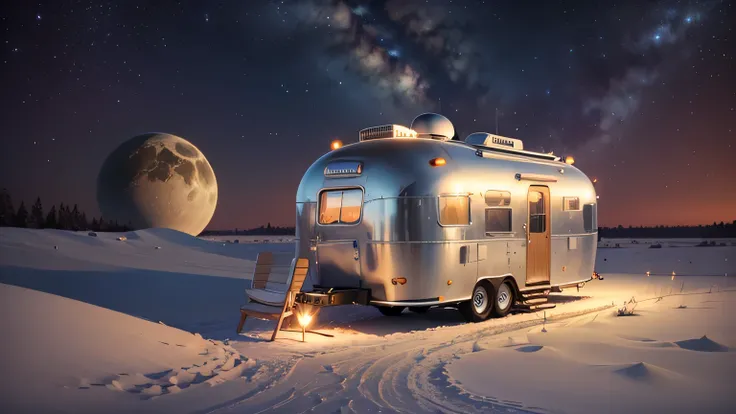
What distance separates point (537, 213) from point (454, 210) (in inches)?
120

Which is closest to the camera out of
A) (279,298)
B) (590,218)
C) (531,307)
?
(279,298)

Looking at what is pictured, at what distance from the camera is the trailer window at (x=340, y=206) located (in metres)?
10.7

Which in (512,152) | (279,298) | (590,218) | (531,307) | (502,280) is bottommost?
(531,307)

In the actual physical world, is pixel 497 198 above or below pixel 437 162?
below

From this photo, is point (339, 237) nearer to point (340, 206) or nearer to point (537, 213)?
point (340, 206)

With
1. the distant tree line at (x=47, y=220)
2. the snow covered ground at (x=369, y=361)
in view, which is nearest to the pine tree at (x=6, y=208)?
the distant tree line at (x=47, y=220)

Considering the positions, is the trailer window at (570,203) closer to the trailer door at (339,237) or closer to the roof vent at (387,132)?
the roof vent at (387,132)

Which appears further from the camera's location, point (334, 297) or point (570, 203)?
point (570, 203)

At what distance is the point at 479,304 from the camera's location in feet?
38.5

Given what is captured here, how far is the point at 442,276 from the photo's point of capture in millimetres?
10625

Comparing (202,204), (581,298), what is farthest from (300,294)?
(202,204)

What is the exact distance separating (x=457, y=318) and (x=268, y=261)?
404 cm

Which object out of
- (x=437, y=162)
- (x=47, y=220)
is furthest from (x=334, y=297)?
(x=47, y=220)

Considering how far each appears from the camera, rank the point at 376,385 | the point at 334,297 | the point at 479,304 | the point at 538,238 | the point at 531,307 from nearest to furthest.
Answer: the point at 376,385 → the point at 334,297 → the point at 479,304 → the point at 531,307 → the point at 538,238
